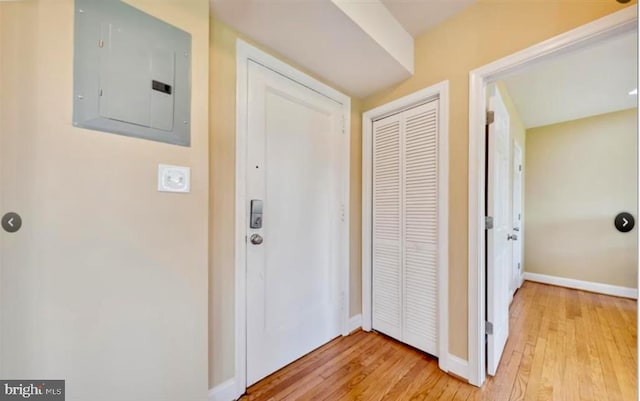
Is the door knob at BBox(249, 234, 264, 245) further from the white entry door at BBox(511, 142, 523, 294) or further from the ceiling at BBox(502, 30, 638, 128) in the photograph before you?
the white entry door at BBox(511, 142, 523, 294)

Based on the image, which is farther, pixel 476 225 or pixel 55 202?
pixel 476 225

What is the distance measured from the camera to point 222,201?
1392 millimetres

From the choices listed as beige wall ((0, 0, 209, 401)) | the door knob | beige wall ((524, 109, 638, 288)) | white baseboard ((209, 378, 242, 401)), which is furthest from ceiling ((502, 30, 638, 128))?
white baseboard ((209, 378, 242, 401))

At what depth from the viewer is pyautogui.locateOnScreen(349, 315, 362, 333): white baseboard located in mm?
2184

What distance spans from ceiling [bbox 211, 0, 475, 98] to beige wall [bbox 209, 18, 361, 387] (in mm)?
189

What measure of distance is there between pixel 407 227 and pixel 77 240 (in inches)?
75.2

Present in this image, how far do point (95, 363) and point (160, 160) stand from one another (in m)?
0.80

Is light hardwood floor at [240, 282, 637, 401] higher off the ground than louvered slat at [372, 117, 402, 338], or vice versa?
louvered slat at [372, 117, 402, 338]

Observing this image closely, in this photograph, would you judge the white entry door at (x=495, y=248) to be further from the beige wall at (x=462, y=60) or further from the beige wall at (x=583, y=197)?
the beige wall at (x=583, y=197)

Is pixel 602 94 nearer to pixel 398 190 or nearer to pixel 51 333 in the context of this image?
pixel 398 190

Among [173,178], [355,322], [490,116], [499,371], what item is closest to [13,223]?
[173,178]

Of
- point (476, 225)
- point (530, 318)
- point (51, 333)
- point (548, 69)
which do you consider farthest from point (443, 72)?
point (530, 318)

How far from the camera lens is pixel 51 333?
0.84 meters

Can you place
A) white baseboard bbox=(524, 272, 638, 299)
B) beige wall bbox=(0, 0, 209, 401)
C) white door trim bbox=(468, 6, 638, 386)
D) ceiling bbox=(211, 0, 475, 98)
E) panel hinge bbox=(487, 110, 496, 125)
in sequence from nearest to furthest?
beige wall bbox=(0, 0, 209, 401)
ceiling bbox=(211, 0, 475, 98)
white door trim bbox=(468, 6, 638, 386)
panel hinge bbox=(487, 110, 496, 125)
white baseboard bbox=(524, 272, 638, 299)
